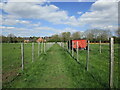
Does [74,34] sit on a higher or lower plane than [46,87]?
higher

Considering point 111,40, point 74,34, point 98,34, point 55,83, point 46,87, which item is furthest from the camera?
point 74,34

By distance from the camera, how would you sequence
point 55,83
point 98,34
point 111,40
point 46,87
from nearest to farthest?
point 111,40 < point 46,87 < point 55,83 < point 98,34

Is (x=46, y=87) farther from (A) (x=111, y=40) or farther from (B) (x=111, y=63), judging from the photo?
(A) (x=111, y=40)

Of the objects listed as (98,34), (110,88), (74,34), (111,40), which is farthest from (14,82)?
(74,34)

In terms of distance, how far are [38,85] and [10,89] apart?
96cm

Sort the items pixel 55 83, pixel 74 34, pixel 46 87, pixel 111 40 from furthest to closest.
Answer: pixel 74 34 → pixel 55 83 → pixel 46 87 → pixel 111 40

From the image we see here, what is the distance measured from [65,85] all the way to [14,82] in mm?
2025

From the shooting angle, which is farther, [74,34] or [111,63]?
[74,34]

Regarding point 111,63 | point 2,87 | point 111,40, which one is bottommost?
point 2,87

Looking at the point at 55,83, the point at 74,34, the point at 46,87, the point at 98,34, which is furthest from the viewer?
the point at 74,34

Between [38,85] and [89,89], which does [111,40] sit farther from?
[38,85]

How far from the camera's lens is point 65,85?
16.7 ft

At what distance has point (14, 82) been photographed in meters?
5.54

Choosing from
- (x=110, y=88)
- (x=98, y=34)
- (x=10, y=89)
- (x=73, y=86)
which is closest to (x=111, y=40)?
(x=110, y=88)
